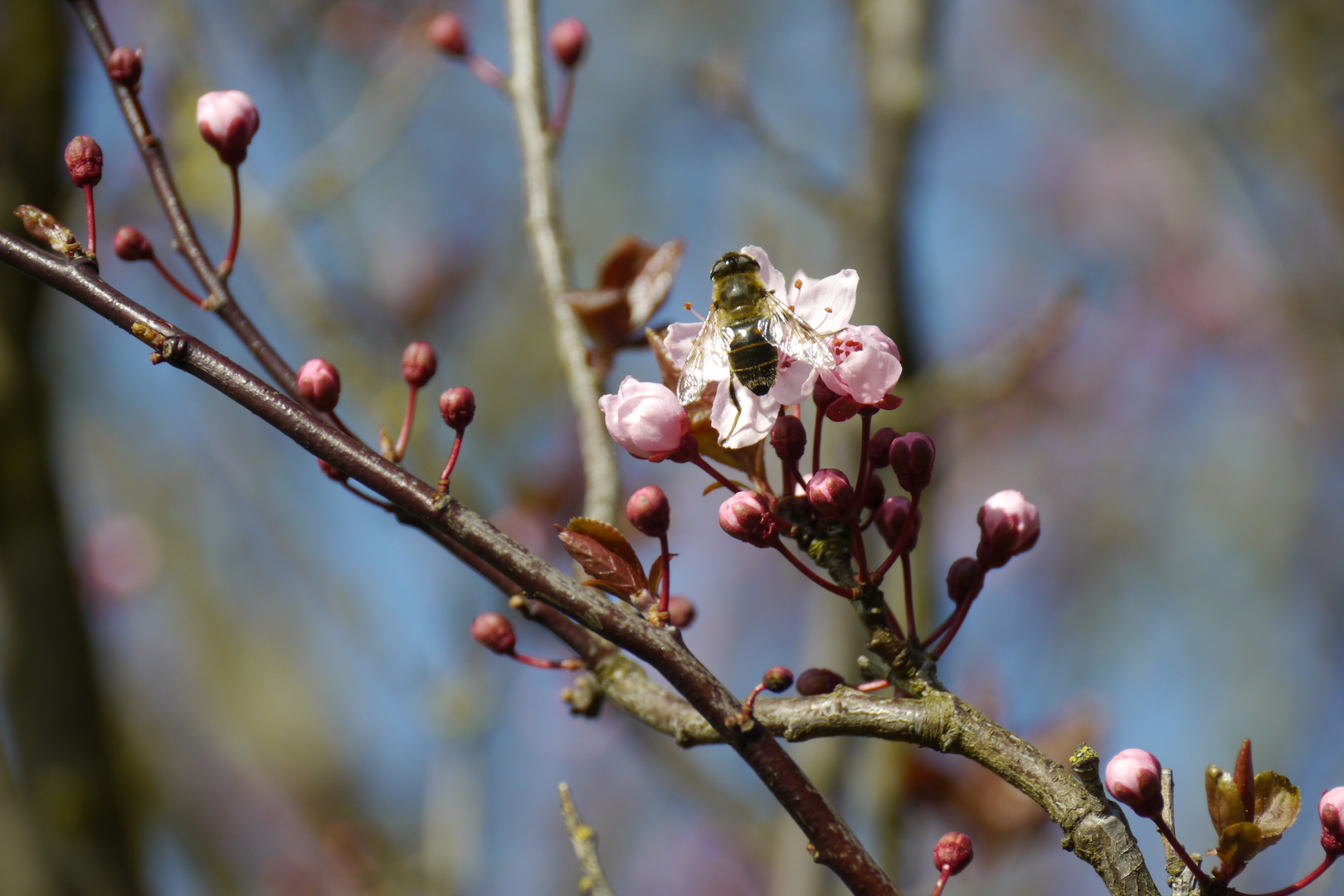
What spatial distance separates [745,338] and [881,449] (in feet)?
0.91

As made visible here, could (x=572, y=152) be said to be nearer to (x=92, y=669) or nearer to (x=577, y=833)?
(x=92, y=669)

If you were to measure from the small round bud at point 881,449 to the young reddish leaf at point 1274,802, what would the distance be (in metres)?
0.51

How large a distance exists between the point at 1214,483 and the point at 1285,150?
287 centimetres

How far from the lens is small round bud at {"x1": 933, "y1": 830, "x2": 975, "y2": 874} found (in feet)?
3.89

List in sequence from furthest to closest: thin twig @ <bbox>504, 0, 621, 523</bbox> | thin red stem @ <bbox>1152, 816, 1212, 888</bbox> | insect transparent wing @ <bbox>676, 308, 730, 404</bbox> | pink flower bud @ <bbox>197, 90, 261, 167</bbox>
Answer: thin twig @ <bbox>504, 0, 621, 523</bbox>
pink flower bud @ <bbox>197, 90, 261, 167</bbox>
insect transparent wing @ <bbox>676, 308, 730, 404</bbox>
thin red stem @ <bbox>1152, 816, 1212, 888</bbox>

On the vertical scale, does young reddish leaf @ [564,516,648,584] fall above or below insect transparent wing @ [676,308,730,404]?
below

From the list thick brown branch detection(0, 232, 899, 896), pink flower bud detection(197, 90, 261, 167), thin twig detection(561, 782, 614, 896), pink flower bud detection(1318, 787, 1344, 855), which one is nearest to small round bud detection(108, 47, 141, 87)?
pink flower bud detection(197, 90, 261, 167)

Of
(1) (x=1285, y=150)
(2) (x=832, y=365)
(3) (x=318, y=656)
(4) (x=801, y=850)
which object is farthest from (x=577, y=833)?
(3) (x=318, y=656)

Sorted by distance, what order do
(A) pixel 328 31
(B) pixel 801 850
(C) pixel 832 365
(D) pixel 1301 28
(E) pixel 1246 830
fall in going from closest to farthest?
1. (E) pixel 1246 830
2. (C) pixel 832 365
3. (B) pixel 801 850
4. (D) pixel 1301 28
5. (A) pixel 328 31

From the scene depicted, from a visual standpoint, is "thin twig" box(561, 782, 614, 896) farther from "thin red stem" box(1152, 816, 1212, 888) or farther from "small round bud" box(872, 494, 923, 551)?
"thin red stem" box(1152, 816, 1212, 888)

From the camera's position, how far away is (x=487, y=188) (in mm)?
7863

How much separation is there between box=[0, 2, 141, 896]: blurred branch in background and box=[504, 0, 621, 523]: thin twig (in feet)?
5.86

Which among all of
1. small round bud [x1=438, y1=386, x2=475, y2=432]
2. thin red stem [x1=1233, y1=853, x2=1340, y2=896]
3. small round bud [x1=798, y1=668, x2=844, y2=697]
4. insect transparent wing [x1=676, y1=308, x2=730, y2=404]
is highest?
insect transparent wing [x1=676, y1=308, x2=730, y2=404]

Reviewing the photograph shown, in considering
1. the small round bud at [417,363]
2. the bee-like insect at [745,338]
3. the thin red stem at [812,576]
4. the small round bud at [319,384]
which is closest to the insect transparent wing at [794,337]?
the bee-like insect at [745,338]
